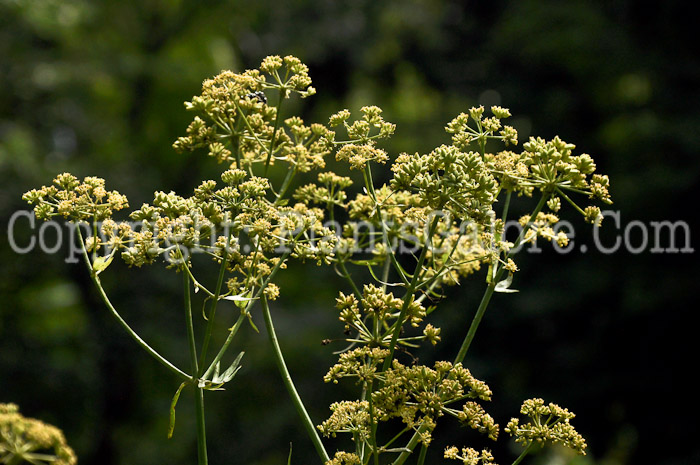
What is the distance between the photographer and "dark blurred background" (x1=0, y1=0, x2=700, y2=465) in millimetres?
12016

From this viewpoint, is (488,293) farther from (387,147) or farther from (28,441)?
(387,147)

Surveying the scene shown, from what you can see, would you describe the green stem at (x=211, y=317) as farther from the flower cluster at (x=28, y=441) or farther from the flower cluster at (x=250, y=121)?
the flower cluster at (x=28, y=441)

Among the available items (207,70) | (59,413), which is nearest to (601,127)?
(207,70)

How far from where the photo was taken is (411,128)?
15.8 meters

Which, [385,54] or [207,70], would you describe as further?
[385,54]

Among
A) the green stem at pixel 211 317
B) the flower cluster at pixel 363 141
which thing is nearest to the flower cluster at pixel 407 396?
the green stem at pixel 211 317

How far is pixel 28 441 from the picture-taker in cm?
132

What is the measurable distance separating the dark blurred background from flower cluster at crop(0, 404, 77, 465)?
832 centimetres

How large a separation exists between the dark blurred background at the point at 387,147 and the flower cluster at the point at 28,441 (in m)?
8.32

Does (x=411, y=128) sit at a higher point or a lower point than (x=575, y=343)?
higher

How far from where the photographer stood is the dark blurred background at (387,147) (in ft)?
39.4

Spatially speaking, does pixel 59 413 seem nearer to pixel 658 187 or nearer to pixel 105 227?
pixel 658 187

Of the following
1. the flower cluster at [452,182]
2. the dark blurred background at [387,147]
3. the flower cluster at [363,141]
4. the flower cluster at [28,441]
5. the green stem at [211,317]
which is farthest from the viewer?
the dark blurred background at [387,147]

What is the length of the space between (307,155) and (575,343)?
11.5 metres
